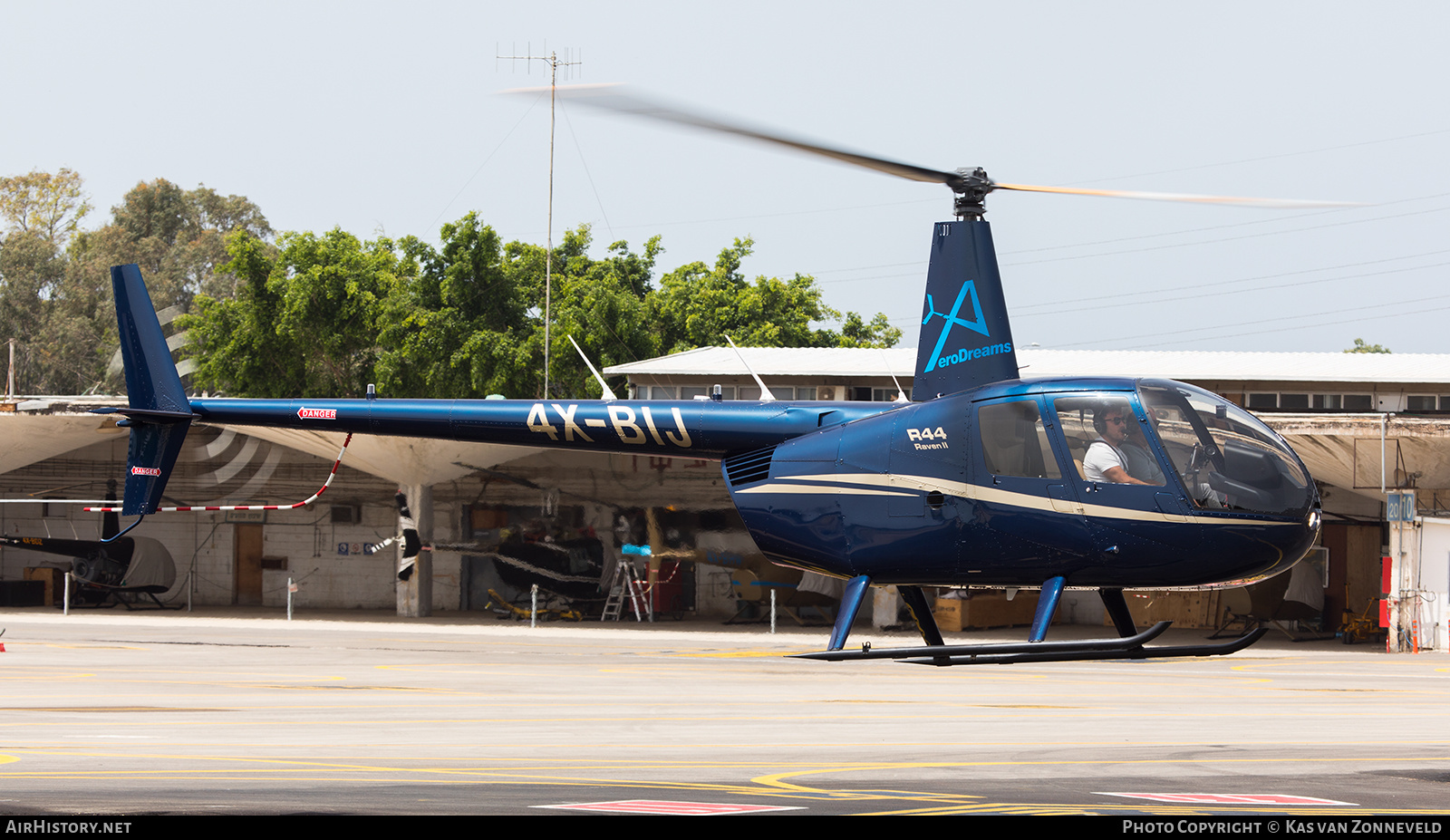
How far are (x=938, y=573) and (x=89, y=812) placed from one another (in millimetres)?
6217

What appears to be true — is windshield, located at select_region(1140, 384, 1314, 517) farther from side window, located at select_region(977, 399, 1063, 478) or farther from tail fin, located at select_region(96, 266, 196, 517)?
tail fin, located at select_region(96, 266, 196, 517)

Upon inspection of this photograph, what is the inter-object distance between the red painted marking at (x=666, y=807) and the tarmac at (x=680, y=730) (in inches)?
2.1

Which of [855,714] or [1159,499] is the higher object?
[1159,499]

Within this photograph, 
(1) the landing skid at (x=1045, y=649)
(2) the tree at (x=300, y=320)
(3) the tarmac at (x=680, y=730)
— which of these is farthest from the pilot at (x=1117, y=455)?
(2) the tree at (x=300, y=320)

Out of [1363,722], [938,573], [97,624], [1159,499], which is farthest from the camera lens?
[97,624]

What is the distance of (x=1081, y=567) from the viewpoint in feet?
30.5

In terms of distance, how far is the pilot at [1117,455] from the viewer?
29.3 feet

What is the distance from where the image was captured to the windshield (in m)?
8.82

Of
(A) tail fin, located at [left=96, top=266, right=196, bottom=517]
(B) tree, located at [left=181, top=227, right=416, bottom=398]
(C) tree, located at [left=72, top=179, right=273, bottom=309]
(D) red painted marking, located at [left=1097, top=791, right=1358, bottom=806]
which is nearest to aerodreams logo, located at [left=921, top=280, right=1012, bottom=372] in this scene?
(D) red painted marking, located at [left=1097, top=791, right=1358, bottom=806]

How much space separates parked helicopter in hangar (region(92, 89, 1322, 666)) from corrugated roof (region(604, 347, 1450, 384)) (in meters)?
20.3

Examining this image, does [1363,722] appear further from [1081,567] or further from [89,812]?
[89,812]

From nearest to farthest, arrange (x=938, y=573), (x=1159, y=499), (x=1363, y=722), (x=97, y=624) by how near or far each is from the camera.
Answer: (x=1159, y=499), (x=938, y=573), (x=1363, y=722), (x=97, y=624)
